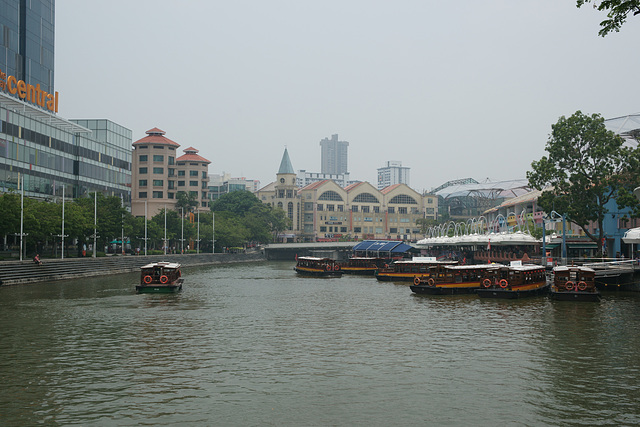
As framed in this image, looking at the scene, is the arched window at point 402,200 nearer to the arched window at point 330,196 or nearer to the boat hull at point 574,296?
the arched window at point 330,196

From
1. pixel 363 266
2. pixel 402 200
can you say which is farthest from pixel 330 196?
pixel 363 266

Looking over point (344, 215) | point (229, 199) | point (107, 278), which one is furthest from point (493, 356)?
point (344, 215)

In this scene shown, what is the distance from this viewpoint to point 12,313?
39.0 m

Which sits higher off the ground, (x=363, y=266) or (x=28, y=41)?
(x=28, y=41)

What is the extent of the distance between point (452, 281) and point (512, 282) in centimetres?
580

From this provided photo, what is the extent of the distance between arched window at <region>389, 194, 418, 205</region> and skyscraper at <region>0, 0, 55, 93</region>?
114564 mm

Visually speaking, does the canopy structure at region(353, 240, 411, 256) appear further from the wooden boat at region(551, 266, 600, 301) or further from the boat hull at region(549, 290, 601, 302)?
the boat hull at region(549, 290, 601, 302)

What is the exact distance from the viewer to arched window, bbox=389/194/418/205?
198m

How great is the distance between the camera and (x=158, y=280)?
5428cm

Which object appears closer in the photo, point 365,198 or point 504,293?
point 504,293

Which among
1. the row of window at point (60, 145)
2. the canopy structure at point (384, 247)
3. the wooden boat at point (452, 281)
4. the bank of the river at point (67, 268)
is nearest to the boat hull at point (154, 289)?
the bank of the river at point (67, 268)

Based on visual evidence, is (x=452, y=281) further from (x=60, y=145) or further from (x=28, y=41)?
(x=28, y=41)

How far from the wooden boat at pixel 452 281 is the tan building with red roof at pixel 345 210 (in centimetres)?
13124

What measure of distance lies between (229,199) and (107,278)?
342ft
